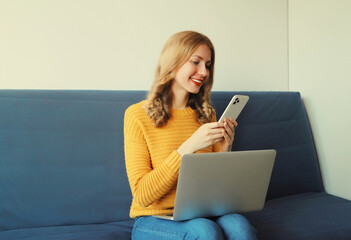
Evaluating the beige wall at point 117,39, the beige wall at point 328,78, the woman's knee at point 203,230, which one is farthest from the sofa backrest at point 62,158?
the beige wall at point 328,78

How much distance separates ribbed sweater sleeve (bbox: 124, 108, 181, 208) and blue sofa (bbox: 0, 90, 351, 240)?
0.86 ft

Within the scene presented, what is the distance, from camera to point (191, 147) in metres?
1.22

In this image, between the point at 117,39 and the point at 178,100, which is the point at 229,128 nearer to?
the point at 178,100

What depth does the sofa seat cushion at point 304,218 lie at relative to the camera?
4.67 feet

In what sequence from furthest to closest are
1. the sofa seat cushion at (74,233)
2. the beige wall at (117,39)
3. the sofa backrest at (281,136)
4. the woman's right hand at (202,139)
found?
the sofa backrest at (281,136) < the beige wall at (117,39) < the sofa seat cushion at (74,233) < the woman's right hand at (202,139)

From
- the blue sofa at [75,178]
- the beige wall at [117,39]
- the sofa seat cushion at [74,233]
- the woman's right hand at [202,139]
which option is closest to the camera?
the woman's right hand at [202,139]

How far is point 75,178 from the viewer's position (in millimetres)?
1582

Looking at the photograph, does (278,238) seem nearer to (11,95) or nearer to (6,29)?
(11,95)

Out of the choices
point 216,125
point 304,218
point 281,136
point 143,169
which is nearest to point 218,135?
point 216,125

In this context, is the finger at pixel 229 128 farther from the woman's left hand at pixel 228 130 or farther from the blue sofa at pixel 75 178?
the blue sofa at pixel 75 178

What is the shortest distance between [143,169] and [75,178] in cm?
42

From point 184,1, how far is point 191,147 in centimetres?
112

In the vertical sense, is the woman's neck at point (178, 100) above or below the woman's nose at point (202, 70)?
below

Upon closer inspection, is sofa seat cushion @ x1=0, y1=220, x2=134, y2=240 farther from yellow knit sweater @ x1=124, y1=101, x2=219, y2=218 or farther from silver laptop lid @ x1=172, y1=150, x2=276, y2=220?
silver laptop lid @ x1=172, y1=150, x2=276, y2=220
